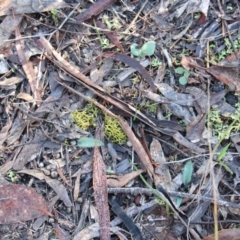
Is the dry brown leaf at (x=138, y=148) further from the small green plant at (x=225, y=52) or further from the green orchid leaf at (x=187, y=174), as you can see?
the small green plant at (x=225, y=52)

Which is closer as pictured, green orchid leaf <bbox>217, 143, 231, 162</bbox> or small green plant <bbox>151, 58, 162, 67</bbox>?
green orchid leaf <bbox>217, 143, 231, 162</bbox>

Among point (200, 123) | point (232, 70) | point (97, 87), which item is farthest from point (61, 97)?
point (232, 70)

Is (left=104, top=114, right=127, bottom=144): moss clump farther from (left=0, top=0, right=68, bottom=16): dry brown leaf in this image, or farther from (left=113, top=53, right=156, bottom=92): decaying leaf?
(left=0, top=0, right=68, bottom=16): dry brown leaf

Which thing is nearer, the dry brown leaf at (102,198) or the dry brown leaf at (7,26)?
the dry brown leaf at (102,198)

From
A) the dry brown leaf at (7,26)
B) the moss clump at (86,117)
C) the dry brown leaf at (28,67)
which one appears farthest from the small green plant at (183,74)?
the dry brown leaf at (7,26)

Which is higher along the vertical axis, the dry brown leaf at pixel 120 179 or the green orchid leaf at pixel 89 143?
the green orchid leaf at pixel 89 143

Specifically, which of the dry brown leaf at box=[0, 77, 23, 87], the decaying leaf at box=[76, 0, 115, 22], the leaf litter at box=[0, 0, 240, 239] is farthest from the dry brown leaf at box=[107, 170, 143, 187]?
the decaying leaf at box=[76, 0, 115, 22]

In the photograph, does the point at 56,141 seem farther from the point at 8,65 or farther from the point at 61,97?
the point at 8,65
